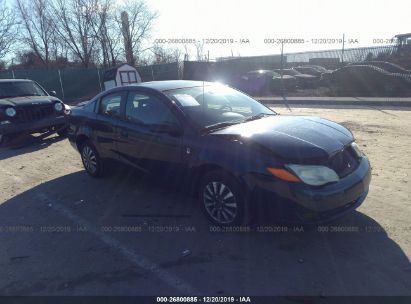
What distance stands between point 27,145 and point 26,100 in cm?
121

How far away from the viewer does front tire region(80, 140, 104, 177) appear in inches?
220

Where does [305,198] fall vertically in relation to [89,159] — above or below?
above

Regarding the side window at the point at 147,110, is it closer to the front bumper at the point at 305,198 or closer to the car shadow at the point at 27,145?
the front bumper at the point at 305,198

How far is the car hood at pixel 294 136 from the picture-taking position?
3.31m

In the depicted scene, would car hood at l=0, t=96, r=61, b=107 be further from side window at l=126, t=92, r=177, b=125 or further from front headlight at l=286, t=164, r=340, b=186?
front headlight at l=286, t=164, r=340, b=186

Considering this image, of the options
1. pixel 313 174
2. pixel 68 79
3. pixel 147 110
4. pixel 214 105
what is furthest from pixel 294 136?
pixel 68 79

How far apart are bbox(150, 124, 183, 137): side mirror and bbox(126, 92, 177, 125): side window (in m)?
0.05

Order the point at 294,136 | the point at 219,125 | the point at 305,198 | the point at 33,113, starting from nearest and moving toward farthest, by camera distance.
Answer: the point at 305,198 → the point at 294,136 → the point at 219,125 → the point at 33,113

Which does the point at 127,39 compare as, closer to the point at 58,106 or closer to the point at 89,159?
the point at 58,106

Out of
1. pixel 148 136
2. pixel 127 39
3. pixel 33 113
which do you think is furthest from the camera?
pixel 127 39

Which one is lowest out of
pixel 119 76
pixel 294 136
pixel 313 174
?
pixel 313 174

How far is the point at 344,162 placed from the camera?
3518 mm

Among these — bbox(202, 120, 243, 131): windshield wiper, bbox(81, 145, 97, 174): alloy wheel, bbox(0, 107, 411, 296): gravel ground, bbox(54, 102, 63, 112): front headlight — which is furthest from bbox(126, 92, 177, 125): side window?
bbox(54, 102, 63, 112): front headlight

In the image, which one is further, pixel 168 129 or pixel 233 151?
pixel 168 129
